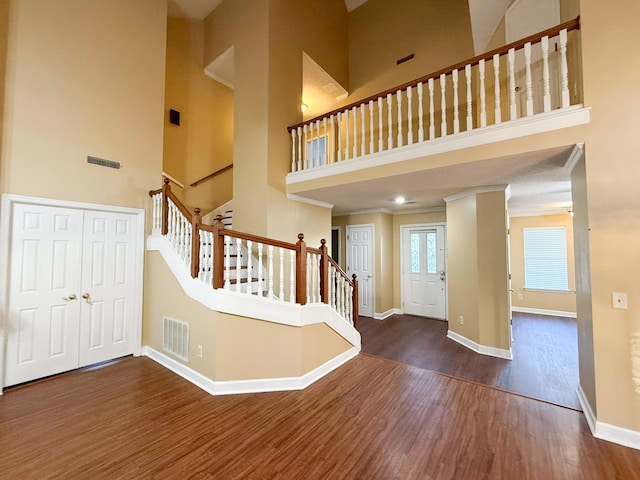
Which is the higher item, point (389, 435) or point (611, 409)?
point (611, 409)

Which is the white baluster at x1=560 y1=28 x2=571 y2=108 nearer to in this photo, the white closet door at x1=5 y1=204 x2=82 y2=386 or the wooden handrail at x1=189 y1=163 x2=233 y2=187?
the wooden handrail at x1=189 y1=163 x2=233 y2=187

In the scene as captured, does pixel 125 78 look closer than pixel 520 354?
Yes

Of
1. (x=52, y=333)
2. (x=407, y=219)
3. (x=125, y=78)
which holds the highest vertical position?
(x=125, y=78)

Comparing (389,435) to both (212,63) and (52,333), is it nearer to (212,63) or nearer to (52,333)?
(52,333)

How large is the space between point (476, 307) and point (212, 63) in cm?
655

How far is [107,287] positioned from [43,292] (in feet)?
1.98

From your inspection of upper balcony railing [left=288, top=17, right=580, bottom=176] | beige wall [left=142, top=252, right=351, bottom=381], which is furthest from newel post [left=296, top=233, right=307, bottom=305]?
upper balcony railing [left=288, top=17, right=580, bottom=176]

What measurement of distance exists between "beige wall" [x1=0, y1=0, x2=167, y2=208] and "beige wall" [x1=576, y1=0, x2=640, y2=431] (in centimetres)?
515

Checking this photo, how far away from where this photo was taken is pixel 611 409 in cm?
216

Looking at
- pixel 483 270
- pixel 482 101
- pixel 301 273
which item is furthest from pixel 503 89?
pixel 301 273

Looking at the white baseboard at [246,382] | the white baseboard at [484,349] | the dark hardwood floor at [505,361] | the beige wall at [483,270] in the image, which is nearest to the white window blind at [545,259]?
the dark hardwood floor at [505,361]

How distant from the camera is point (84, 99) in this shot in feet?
Result: 11.2

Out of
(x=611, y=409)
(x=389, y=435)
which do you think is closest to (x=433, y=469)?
(x=389, y=435)

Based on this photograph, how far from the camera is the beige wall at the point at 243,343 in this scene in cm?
279
